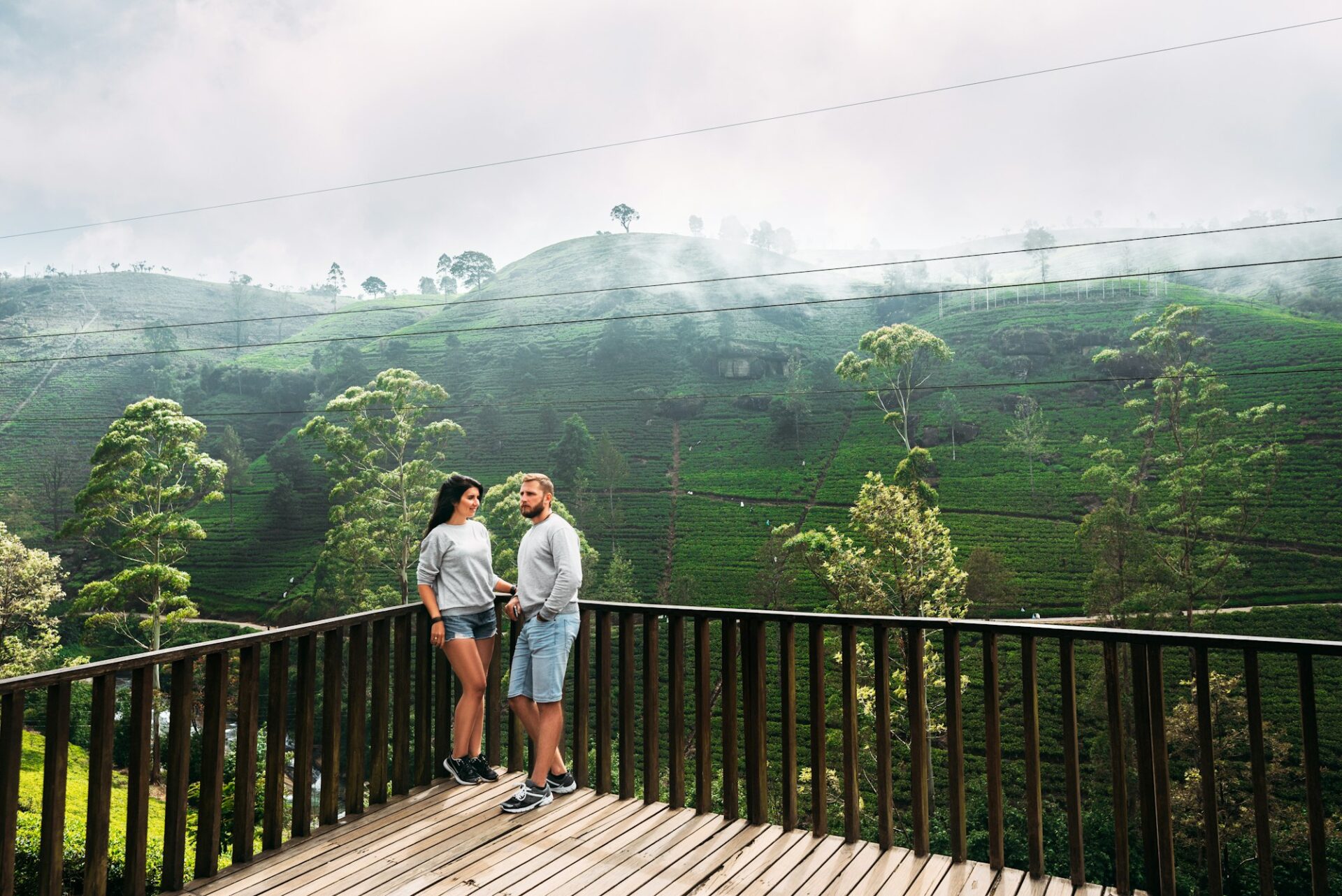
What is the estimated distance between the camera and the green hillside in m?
32.2

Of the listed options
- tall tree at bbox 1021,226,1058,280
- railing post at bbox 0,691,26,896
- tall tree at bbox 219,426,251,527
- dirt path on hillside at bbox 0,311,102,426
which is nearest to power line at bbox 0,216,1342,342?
dirt path on hillside at bbox 0,311,102,426

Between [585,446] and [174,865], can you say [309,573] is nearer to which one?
[585,446]

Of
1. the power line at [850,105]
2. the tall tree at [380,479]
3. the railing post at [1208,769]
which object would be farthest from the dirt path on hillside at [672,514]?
the railing post at [1208,769]

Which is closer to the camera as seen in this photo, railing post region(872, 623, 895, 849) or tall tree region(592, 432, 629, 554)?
railing post region(872, 623, 895, 849)

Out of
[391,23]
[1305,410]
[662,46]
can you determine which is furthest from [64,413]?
[1305,410]

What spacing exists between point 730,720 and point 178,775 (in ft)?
5.90

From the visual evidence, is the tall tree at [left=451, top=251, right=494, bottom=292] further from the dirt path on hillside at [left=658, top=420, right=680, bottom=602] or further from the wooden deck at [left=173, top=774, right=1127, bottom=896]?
the wooden deck at [left=173, top=774, right=1127, bottom=896]

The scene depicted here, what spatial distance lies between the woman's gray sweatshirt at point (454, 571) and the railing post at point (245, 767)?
0.71 metres

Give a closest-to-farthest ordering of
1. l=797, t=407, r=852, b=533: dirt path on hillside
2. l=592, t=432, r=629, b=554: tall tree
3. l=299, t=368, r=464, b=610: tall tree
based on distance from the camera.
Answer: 1. l=299, t=368, r=464, b=610: tall tree
2. l=797, t=407, r=852, b=533: dirt path on hillside
3. l=592, t=432, r=629, b=554: tall tree

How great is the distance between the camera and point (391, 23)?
15.3 meters

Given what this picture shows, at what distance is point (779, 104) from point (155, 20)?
3721 centimetres

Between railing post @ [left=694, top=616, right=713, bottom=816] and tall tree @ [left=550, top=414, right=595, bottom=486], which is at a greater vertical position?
tall tree @ [left=550, top=414, right=595, bottom=486]

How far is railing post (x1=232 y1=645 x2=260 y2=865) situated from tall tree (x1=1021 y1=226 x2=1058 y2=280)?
71.4 metres

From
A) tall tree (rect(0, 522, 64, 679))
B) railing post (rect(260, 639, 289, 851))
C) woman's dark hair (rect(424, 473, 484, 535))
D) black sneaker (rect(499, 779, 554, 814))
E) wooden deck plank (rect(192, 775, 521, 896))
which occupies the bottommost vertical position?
tall tree (rect(0, 522, 64, 679))
